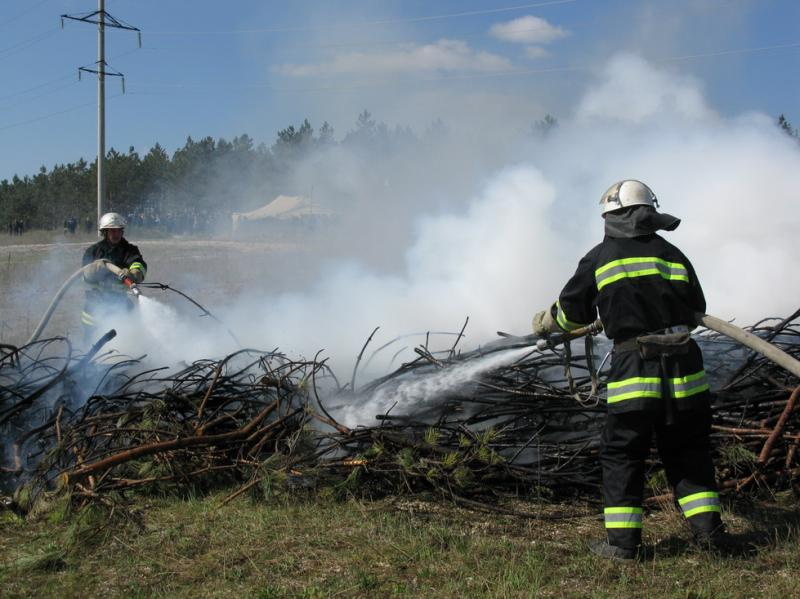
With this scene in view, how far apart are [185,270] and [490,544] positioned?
1745 centimetres

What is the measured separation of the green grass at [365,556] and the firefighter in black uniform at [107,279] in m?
3.32

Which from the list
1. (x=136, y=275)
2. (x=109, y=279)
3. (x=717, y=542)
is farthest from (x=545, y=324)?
(x=109, y=279)

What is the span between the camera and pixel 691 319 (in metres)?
3.52

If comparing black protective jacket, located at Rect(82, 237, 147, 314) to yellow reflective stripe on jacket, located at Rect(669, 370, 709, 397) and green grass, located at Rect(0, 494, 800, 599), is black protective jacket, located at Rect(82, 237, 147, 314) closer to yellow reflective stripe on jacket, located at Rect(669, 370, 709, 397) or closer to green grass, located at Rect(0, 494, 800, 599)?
green grass, located at Rect(0, 494, 800, 599)

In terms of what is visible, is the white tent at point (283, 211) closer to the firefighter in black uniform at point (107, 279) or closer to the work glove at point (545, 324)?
the firefighter in black uniform at point (107, 279)

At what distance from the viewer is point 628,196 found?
3.61 meters

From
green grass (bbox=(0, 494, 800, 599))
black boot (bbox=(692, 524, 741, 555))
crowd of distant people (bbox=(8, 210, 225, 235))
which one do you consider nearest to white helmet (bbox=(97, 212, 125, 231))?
green grass (bbox=(0, 494, 800, 599))

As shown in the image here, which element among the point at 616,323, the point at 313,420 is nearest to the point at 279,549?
the point at 313,420

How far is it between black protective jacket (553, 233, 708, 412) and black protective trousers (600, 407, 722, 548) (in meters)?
0.08

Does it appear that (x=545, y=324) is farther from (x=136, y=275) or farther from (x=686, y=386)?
(x=136, y=275)

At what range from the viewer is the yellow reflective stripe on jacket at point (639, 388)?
133 inches

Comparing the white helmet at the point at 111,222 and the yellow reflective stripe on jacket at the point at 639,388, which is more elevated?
the white helmet at the point at 111,222

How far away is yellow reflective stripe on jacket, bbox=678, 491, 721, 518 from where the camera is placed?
11.2 ft

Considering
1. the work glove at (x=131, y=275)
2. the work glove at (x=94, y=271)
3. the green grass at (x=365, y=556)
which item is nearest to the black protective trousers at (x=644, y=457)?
the green grass at (x=365, y=556)
